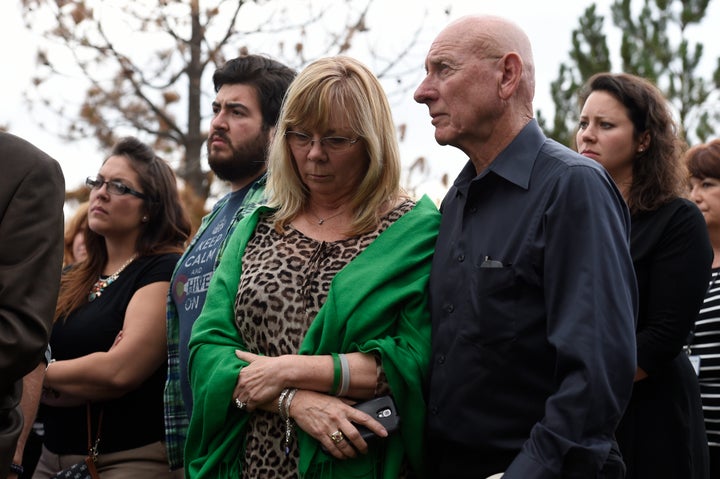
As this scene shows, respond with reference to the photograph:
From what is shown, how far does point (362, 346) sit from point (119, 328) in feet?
5.77

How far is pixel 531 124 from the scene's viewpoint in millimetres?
2887

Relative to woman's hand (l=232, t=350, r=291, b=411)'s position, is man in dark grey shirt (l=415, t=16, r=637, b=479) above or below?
above

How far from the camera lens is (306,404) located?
2.88m

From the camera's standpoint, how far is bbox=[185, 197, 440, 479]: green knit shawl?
9.45ft

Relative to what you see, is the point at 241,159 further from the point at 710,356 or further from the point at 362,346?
the point at 710,356

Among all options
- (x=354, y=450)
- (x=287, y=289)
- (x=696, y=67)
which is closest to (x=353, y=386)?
(x=354, y=450)

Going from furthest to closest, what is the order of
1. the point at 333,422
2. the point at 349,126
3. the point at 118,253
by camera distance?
1. the point at 118,253
2. the point at 349,126
3. the point at 333,422

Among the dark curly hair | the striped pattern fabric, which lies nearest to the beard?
the dark curly hair

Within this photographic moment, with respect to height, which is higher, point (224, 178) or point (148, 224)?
point (224, 178)

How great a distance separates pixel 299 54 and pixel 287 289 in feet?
20.5

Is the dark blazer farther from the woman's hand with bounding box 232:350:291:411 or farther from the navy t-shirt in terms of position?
the navy t-shirt

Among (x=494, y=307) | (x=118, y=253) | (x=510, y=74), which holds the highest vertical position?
(x=510, y=74)

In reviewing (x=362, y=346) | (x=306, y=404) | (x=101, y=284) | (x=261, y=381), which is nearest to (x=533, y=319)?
(x=362, y=346)

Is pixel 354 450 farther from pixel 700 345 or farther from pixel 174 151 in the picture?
pixel 174 151
